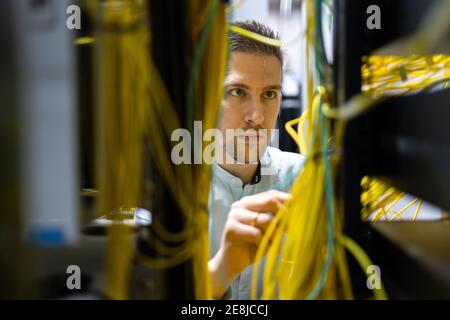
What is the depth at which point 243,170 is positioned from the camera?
712 millimetres

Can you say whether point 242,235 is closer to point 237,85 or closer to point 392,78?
point 237,85

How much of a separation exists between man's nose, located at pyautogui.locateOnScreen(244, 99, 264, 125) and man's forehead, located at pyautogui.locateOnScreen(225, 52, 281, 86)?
3 centimetres

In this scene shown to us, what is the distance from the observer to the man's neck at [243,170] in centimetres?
71

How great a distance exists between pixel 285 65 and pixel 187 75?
0.57 ft

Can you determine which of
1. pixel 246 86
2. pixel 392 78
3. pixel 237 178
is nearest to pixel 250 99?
pixel 246 86

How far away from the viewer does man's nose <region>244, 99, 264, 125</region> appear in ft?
2.28

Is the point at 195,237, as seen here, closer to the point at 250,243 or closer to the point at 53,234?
the point at 250,243

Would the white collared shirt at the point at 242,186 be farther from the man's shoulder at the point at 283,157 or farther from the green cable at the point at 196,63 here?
the green cable at the point at 196,63

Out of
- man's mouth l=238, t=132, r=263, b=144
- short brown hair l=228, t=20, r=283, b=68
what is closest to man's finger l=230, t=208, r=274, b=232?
man's mouth l=238, t=132, r=263, b=144

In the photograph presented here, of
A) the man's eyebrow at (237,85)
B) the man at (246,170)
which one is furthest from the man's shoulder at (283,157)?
the man's eyebrow at (237,85)

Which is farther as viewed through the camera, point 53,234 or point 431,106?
point 53,234

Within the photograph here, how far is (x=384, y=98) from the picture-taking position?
0.66 meters
